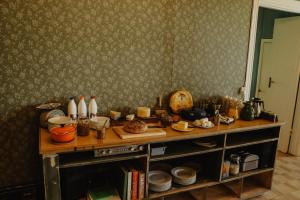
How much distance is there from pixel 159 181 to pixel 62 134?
1028 millimetres

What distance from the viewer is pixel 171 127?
220 centimetres

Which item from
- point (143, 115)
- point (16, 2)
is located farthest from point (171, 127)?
point (16, 2)

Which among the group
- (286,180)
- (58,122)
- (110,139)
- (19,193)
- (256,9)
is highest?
(256,9)

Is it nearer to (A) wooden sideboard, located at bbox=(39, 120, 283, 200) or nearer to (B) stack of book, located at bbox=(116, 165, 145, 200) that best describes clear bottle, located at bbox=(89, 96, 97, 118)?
(A) wooden sideboard, located at bbox=(39, 120, 283, 200)

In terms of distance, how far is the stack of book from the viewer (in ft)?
6.40

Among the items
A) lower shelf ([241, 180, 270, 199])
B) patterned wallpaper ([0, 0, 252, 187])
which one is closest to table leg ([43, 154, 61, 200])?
patterned wallpaper ([0, 0, 252, 187])

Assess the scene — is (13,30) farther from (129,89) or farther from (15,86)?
(129,89)

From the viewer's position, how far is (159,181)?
222 cm

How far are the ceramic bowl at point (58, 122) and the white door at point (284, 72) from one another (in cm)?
338

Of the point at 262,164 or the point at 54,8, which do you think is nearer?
the point at 54,8

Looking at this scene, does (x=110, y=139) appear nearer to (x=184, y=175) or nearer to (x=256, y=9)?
(x=184, y=175)

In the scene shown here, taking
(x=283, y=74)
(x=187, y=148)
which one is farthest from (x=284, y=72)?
(x=187, y=148)

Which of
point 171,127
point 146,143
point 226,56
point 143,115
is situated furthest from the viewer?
point 226,56

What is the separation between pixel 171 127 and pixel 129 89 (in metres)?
0.59
